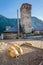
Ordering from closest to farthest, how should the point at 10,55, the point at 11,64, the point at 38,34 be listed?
the point at 11,64
the point at 10,55
the point at 38,34

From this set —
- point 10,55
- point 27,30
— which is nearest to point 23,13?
point 27,30

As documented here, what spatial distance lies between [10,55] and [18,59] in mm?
557

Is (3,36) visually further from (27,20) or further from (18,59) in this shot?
(18,59)

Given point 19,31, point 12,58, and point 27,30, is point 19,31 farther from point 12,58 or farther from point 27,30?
point 12,58

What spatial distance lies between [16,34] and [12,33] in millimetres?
645

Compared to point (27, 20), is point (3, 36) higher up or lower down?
lower down

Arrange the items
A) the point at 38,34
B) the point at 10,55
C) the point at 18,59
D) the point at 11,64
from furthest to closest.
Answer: the point at 38,34
the point at 10,55
the point at 18,59
the point at 11,64

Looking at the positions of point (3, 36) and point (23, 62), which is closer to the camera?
point (23, 62)

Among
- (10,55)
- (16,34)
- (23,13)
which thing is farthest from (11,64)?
(23,13)

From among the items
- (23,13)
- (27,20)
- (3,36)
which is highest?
(23,13)

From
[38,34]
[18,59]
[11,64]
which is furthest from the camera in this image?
[38,34]

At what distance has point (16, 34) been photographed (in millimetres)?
16359

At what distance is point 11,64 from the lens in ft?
13.4

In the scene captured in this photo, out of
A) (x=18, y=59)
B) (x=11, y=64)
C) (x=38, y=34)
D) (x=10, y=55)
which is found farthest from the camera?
(x=38, y=34)
